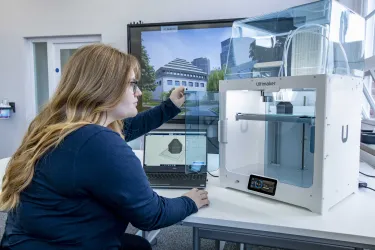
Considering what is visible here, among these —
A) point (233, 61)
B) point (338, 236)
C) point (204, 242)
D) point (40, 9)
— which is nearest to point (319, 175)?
point (338, 236)

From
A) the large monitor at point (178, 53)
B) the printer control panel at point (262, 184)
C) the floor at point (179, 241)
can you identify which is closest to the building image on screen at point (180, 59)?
the large monitor at point (178, 53)

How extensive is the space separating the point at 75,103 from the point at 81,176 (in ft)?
0.82

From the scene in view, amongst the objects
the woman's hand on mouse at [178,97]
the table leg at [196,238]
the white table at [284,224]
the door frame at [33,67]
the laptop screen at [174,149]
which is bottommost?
the table leg at [196,238]

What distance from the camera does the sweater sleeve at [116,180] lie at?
85 centimetres

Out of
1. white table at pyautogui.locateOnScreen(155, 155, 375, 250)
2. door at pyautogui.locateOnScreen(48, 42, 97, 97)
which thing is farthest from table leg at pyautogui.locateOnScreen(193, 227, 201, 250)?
door at pyautogui.locateOnScreen(48, 42, 97, 97)

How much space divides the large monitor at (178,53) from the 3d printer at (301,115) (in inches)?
62.5

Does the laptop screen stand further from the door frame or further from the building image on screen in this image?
the door frame

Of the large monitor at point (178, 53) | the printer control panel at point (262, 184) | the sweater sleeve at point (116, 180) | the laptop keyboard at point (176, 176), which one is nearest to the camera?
the sweater sleeve at point (116, 180)

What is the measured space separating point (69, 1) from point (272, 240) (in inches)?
145

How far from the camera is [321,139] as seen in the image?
1.03 meters

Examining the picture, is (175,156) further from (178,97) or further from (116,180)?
(116,180)

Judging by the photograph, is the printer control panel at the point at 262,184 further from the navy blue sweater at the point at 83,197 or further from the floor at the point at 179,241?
the floor at the point at 179,241

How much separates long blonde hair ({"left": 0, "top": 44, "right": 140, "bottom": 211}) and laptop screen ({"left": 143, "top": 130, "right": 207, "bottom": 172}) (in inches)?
22.2

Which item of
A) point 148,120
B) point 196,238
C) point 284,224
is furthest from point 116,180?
point 148,120
